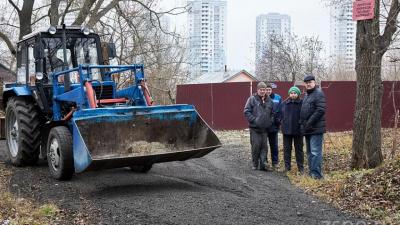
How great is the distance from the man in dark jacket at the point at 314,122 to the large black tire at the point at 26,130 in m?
4.87

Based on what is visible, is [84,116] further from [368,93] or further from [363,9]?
[363,9]

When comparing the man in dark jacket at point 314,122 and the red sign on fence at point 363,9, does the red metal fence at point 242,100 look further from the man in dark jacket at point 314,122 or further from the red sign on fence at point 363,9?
the man in dark jacket at point 314,122

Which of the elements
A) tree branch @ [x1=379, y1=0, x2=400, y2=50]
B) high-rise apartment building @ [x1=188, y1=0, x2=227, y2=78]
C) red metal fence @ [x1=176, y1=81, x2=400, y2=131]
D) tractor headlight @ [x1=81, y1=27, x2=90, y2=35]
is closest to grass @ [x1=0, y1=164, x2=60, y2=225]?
tractor headlight @ [x1=81, y1=27, x2=90, y2=35]

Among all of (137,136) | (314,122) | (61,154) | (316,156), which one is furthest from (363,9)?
(61,154)

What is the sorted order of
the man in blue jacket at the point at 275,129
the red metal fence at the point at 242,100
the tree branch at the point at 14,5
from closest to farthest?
the man in blue jacket at the point at 275,129
the red metal fence at the point at 242,100
the tree branch at the point at 14,5

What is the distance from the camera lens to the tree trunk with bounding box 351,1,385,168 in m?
8.80

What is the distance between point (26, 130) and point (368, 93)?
6078mm

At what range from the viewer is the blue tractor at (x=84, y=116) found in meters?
7.80

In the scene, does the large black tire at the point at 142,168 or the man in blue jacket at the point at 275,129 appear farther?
the man in blue jacket at the point at 275,129

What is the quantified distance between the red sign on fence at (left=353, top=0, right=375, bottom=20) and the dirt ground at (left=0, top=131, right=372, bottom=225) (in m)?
2.98

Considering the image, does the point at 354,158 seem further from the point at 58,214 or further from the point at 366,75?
the point at 58,214

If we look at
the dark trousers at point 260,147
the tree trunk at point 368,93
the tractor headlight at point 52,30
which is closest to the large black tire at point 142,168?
the dark trousers at point 260,147

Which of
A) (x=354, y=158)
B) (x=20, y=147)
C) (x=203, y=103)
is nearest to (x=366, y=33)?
(x=354, y=158)

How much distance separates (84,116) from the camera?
7.68 m
